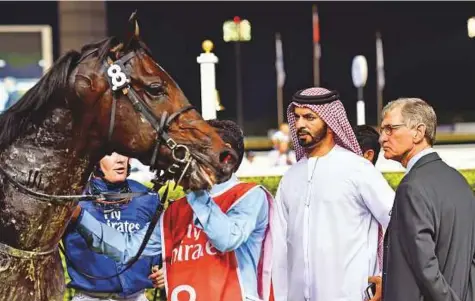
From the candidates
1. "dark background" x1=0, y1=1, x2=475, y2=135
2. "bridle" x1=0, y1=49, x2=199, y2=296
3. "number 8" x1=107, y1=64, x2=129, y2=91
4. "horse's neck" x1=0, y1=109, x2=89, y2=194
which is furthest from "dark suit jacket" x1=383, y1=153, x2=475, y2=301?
"dark background" x1=0, y1=1, x2=475, y2=135

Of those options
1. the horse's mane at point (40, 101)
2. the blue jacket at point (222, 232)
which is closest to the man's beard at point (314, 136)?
the blue jacket at point (222, 232)

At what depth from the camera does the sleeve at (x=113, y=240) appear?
3.31m

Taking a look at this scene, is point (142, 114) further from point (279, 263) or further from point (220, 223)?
point (279, 263)

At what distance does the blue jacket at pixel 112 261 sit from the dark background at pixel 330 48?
1720 cm

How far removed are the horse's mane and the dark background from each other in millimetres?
18101

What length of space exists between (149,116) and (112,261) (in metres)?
1.06

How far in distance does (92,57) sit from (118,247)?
2.68 ft

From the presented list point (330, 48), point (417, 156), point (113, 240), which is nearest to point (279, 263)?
point (113, 240)

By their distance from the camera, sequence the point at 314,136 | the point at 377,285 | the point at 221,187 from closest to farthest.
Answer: the point at 221,187 < the point at 377,285 < the point at 314,136

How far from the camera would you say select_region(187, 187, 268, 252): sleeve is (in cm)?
314

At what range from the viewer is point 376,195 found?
3707mm

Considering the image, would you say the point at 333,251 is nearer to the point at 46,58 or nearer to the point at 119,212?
the point at 119,212

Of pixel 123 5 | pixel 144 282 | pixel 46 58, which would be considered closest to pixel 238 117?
pixel 123 5

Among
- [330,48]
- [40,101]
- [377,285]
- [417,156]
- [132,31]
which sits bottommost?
[377,285]
